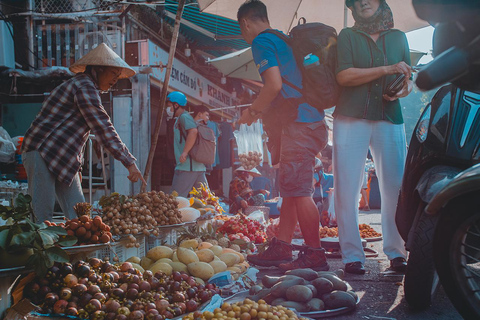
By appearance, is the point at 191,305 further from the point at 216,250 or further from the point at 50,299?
the point at 216,250

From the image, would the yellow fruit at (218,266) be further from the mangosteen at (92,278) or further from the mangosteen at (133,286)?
the mangosteen at (92,278)

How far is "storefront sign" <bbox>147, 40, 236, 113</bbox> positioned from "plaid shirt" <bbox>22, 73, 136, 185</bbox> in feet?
18.8

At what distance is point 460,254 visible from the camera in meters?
2.12

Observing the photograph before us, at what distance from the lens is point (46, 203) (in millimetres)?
4160

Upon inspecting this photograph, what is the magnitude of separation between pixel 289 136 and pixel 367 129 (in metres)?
0.69

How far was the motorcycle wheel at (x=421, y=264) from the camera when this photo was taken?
8.36 ft

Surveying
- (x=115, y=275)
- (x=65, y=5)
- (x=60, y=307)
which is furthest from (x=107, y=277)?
(x=65, y=5)

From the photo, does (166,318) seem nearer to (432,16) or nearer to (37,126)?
(432,16)

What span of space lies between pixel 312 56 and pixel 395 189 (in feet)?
4.60

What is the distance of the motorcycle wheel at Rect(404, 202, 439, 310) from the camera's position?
2547 mm

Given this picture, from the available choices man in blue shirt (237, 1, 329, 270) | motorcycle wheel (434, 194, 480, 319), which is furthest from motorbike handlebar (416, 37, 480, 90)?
man in blue shirt (237, 1, 329, 270)

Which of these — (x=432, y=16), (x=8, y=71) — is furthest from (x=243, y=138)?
(x=432, y=16)

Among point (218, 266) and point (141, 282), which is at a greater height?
point (141, 282)

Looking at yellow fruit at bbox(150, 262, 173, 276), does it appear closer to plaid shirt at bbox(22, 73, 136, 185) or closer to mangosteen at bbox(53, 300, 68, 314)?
mangosteen at bbox(53, 300, 68, 314)
